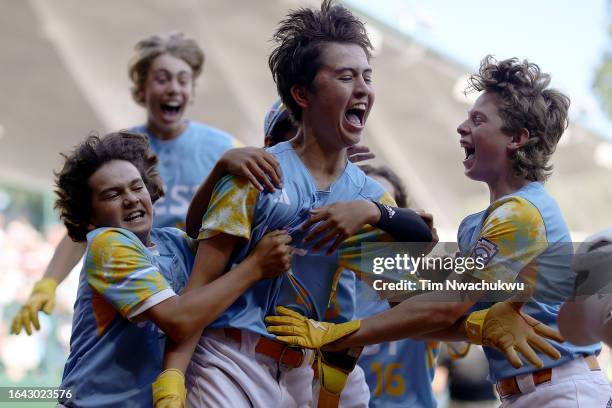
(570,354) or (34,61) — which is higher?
(34,61)

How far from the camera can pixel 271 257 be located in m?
2.78

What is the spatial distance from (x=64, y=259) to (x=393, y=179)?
1.45m

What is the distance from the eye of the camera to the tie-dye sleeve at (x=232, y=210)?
2766 millimetres

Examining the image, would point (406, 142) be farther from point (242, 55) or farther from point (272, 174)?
point (272, 174)

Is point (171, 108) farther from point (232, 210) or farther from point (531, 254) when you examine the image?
point (531, 254)

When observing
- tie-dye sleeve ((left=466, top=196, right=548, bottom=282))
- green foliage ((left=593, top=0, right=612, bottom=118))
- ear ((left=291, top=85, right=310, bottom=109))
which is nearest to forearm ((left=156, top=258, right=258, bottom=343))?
ear ((left=291, top=85, right=310, bottom=109))

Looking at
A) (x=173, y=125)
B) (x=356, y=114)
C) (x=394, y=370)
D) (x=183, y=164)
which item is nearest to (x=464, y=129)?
(x=356, y=114)

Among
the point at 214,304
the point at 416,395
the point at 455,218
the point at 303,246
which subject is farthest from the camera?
the point at 455,218

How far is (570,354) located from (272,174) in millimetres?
1052

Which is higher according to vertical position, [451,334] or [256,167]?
[256,167]

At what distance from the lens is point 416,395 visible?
13.0ft

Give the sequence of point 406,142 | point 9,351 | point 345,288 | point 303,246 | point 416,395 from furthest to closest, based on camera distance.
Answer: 1. point 406,142
2. point 9,351
3. point 416,395
4. point 345,288
5. point 303,246

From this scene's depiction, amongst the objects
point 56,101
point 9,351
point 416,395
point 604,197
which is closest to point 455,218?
point 604,197

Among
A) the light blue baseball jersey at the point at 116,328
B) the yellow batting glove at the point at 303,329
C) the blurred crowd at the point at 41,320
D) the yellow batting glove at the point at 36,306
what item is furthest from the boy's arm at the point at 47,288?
the blurred crowd at the point at 41,320
